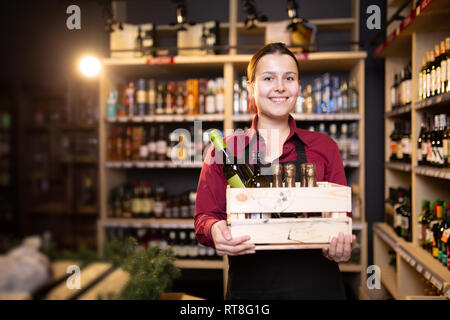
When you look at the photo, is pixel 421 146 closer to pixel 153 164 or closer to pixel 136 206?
pixel 153 164

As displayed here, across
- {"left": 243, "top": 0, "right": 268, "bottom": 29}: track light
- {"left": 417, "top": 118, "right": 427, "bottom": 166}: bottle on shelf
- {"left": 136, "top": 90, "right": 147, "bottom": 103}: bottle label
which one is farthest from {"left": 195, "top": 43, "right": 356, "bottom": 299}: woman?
{"left": 136, "top": 90, "right": 147, "bottom": 103}: bottle label

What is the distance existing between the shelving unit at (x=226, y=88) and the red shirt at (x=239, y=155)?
6.27 ft

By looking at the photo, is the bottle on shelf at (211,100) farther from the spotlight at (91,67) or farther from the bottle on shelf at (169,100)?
the spotlight at (91,67)

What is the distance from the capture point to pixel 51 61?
0.91m

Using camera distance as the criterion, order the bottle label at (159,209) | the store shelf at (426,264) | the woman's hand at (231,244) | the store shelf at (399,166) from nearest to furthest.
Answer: the woman's hand at (231,244)
the store shelf at (426,264)
the store shelf at (399,166)
the bottle label at (159,209)

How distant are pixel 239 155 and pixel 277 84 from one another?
0.31 meters

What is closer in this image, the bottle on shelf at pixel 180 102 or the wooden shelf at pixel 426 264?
the wooden shelf at pixel 426 264

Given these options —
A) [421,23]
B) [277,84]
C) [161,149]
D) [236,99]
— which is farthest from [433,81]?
[161,149]

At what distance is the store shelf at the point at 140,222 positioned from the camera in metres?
3.43

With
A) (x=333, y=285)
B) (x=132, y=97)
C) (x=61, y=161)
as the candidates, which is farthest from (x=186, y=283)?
(x=61, y=161)

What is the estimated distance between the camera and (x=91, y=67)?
3.52 m

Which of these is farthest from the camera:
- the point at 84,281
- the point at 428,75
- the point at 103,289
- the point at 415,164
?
the point at 415,164

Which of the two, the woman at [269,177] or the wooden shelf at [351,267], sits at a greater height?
the woman at [269,177]

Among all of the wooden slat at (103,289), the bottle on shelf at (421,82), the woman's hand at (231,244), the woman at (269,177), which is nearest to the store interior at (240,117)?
the bottle on shelf at (421,82)
